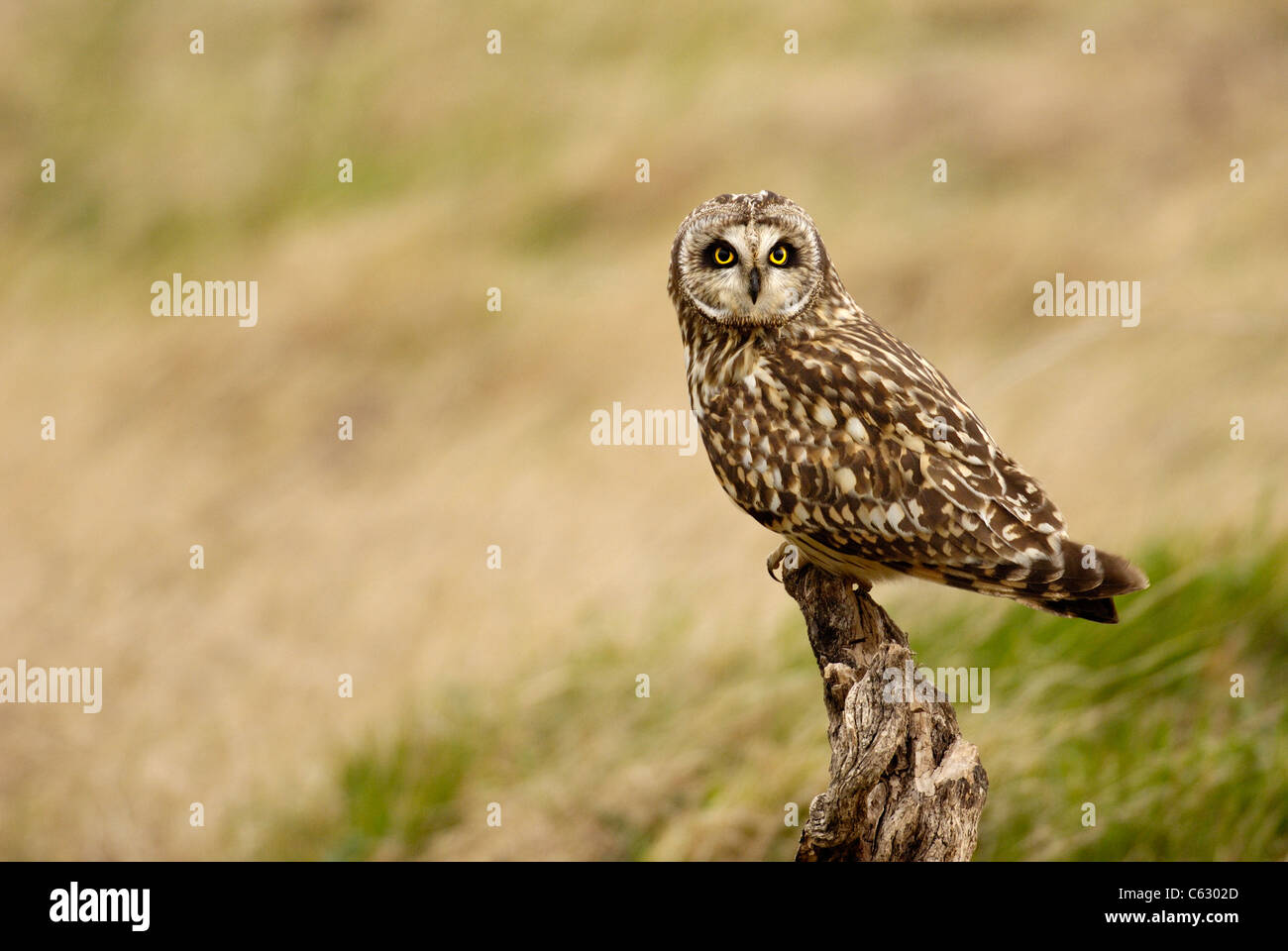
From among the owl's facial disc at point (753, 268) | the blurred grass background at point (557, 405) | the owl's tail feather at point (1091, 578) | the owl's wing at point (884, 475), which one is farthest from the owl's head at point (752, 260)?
the blurred grass background at point (557, 405)

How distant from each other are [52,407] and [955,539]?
1302 centimetres

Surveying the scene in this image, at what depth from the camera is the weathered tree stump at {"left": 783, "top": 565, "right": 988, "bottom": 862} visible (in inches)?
120

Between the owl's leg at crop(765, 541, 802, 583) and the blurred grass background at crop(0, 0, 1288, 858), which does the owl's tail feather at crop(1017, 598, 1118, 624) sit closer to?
the owl's leg at crop(765, 541, 802, 583)

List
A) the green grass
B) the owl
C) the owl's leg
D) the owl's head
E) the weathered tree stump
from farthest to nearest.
Result: 1. the green grass
2. the owl's leg
3. the owl's head
4. the owl
5. the weathered tree stump

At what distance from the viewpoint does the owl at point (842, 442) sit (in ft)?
11.1

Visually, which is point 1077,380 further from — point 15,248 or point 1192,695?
point 15,248

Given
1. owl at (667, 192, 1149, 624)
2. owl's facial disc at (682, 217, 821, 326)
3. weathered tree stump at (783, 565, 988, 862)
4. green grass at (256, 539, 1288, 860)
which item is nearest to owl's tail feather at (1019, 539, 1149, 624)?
owl at (667, 192, 1149, 624)

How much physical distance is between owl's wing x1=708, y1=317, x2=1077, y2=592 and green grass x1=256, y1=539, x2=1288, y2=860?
203cm

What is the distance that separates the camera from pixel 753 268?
363cm

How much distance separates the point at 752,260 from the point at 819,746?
2.86 meters

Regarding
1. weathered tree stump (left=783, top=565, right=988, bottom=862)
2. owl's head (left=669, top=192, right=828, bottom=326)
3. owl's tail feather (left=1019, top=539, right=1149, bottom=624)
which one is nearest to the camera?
weathered tree stump (left=783, top=565, right=988, bottom=862)

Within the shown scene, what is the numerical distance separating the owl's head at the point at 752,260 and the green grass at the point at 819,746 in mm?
2507

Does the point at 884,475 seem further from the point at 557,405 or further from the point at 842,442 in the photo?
the point at 557,405

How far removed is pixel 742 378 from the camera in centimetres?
374
